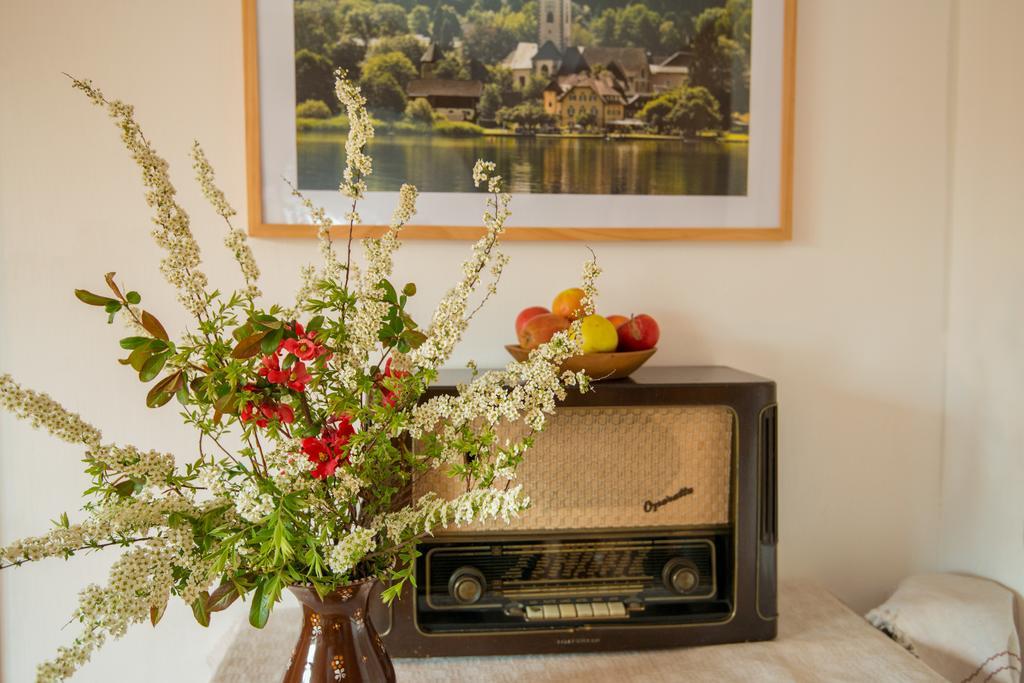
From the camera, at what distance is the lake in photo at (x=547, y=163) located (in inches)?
51.6

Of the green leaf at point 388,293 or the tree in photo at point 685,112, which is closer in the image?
the green leaf at point 388,293

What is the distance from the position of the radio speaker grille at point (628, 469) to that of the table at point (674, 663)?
183 millimetres

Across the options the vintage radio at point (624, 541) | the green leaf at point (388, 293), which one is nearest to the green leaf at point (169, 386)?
the green leaf at point (388, 293)

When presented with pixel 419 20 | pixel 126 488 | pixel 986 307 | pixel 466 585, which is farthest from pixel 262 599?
pixel 986 307

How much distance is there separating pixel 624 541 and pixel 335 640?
1.60ft

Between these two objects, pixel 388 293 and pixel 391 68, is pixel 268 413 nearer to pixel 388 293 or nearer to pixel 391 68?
pixel 388 293

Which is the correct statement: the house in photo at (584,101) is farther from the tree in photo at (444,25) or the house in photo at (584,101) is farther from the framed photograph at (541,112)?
the tree in photo at (444,25)

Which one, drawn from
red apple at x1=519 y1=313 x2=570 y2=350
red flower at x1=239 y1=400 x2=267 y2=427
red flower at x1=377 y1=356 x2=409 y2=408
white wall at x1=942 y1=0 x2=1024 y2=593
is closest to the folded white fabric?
white wall at x1=942 y1=0 x2=1024 y2=593

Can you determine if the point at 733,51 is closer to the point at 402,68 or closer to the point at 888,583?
the point at 402,68

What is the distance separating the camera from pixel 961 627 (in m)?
1.23

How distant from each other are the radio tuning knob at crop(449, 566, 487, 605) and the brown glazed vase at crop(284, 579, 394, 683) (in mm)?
296

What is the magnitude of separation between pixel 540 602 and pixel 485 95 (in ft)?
2.63

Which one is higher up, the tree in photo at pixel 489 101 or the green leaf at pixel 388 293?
the tree in photo at pixel 489 101

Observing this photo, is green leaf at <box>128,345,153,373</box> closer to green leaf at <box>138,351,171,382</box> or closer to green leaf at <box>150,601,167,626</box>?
green leaf at <box>138,351,171,382</box>
